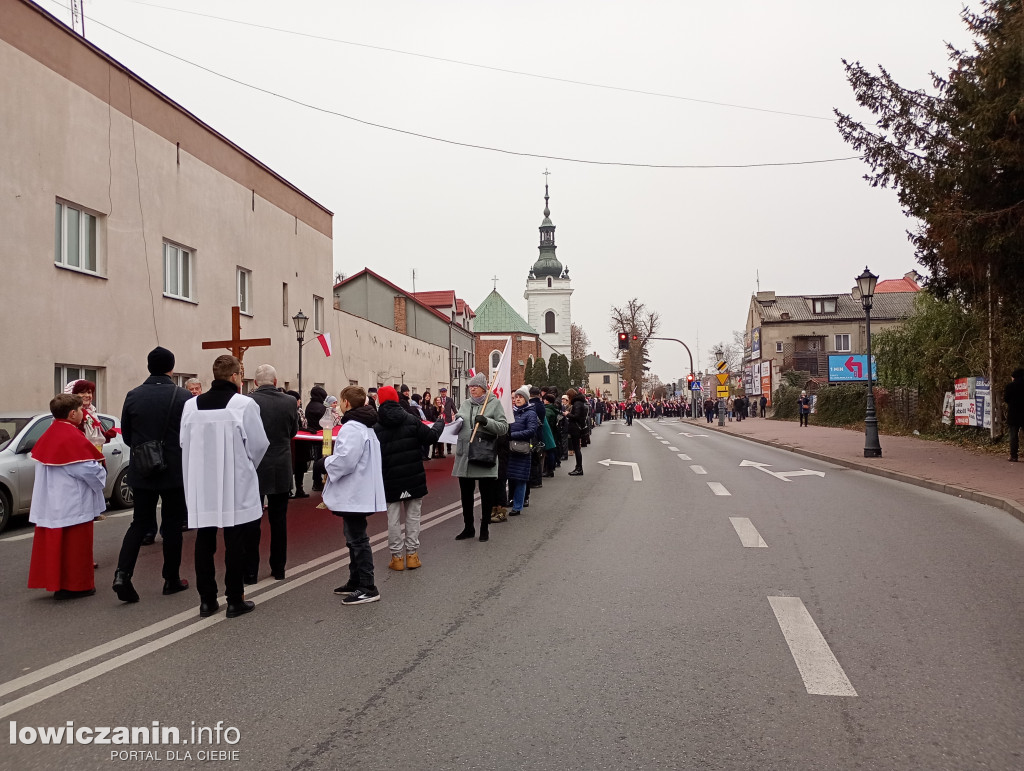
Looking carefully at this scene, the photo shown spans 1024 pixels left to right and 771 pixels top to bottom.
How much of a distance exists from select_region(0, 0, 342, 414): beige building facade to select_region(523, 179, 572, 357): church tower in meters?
102

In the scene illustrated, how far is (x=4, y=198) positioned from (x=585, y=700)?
1446 cm

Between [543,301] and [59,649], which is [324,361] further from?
[543,301]

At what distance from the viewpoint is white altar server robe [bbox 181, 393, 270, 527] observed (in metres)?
5.92

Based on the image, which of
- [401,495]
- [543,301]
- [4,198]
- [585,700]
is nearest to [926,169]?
[401,495]

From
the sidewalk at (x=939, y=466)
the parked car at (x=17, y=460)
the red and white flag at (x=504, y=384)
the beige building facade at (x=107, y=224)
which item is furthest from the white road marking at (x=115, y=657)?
the beige building facade at (x=107, y=224)

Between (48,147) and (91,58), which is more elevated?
(91,58)

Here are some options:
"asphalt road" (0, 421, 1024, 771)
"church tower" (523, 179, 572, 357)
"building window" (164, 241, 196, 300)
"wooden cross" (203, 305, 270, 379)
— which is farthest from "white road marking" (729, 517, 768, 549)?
"church tower" (523, 179, 572, 357)

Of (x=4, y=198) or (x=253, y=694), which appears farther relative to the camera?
(x=4, y=198)

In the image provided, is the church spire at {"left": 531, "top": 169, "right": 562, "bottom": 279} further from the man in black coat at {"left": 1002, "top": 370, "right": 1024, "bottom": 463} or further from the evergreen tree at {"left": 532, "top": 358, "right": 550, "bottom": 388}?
the man in black coat at {"left": 1002, "top": 370, "right": 1024, "bottom": 463}

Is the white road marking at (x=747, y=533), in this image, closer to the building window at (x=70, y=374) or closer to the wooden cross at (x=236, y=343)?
the wooden cross at (x=236, y=343)

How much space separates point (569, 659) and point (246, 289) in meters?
21.5

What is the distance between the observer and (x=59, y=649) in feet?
17.1

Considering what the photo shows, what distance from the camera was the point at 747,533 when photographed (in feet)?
30.7

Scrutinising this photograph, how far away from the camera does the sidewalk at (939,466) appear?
490 inches
